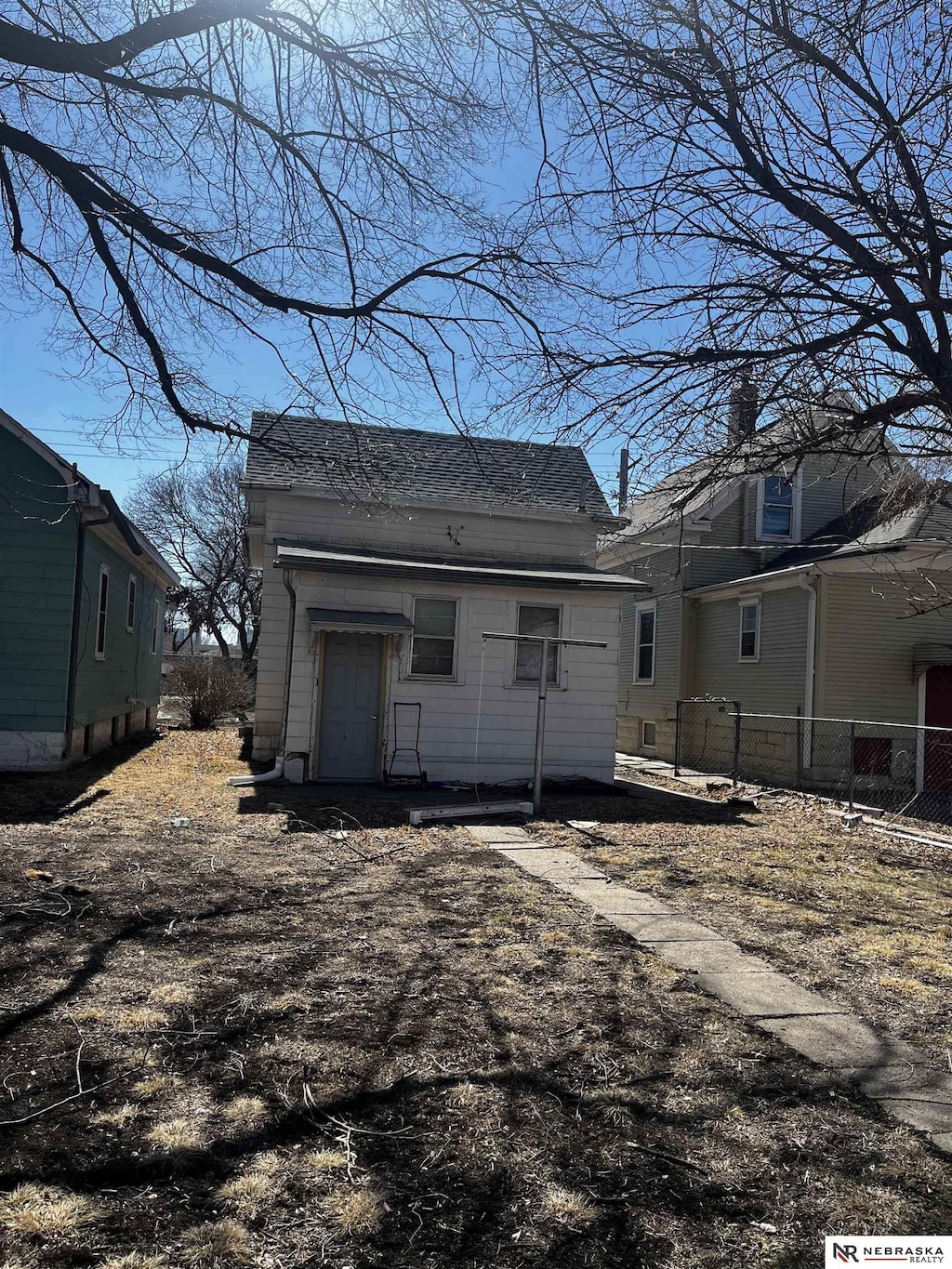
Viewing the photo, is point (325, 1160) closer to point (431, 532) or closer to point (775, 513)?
point (431, 532)

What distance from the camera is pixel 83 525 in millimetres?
12133

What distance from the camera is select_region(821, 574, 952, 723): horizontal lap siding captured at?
624 inches

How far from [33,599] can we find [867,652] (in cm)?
1336

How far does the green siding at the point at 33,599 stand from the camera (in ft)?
38.4

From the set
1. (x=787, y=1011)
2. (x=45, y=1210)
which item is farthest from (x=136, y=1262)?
→ (x=787, y=1011)

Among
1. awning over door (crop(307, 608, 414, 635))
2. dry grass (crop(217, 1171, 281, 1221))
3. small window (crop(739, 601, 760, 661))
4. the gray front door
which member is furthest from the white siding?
dry grass (crop(217, 1171, 281, 1221))

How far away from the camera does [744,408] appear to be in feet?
17.7

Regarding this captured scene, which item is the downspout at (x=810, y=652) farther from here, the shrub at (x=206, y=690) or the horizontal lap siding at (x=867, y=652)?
the shrub at (x=206, y=690)

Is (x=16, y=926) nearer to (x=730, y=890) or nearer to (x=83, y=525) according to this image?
(x=730, y=890)

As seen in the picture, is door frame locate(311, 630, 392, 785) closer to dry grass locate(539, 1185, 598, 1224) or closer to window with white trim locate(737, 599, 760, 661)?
window with white trim locate(737, 599, 760, 661)

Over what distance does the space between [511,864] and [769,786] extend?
9.19m

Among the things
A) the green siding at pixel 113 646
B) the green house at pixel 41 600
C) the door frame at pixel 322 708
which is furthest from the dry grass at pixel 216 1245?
the green siding at pixel 113 646

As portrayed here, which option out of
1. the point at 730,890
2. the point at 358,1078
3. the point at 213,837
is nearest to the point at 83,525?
the point at 213,837

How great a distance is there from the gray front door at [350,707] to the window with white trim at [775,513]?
1002 centimetres
